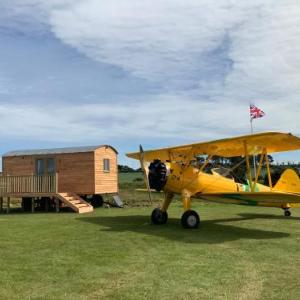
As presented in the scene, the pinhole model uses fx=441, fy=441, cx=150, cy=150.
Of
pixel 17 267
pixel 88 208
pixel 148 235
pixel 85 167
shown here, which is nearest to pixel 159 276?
pixel 17 267

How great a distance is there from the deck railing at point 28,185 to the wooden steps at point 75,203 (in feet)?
2.35

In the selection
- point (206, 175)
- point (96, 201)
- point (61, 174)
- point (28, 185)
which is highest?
point (61, 174)

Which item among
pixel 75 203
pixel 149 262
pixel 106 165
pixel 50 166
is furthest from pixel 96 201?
pixel 149 262

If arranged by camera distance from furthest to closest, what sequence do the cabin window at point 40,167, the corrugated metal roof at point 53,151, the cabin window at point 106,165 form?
1. the cabin window at point 106,165
2. the cabin window at point 40,167
3. the corrugated metal roof at point 53,151

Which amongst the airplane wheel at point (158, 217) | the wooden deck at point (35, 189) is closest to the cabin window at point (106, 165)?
the wooden deck at point (35, 189)

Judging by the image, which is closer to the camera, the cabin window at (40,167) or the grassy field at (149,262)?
the grassy field at (149,262)

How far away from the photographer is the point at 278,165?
60594 mm

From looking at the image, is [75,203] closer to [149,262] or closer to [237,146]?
[237,146]

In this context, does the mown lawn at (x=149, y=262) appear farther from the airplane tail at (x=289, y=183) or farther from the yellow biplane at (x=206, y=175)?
the airplane tail at (x=289, y=183)

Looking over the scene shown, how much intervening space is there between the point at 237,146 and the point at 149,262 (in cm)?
773

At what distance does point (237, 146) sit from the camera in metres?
15.3

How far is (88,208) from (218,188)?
370 inches

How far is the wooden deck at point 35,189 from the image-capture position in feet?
76.2

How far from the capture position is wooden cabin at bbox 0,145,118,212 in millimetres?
23719
